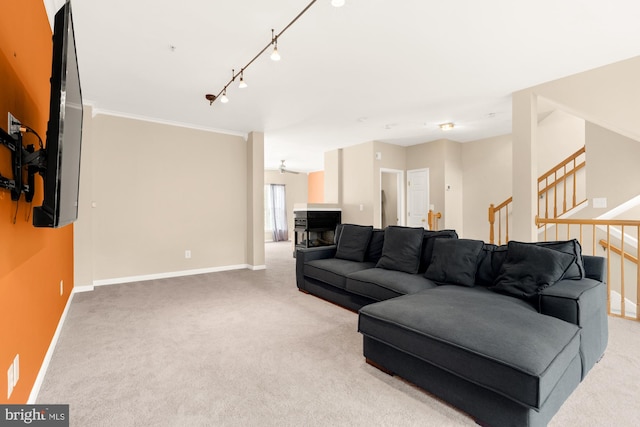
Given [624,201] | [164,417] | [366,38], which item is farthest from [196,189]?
[624,201]

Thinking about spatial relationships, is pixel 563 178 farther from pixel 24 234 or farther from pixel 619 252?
pixel 24 234

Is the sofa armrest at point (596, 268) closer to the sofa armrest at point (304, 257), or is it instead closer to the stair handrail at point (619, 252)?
the stair handrail at point (619, 252)

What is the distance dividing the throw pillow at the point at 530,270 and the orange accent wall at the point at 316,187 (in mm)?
8334

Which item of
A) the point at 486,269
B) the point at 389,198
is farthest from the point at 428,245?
the point at 389,198

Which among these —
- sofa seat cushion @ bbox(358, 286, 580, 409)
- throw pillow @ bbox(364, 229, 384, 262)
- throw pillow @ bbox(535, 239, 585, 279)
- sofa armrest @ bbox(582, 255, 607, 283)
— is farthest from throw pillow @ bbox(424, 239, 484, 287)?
throw pillow @ bbox(364, 229, 384, 262)

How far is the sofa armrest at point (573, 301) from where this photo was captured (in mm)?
1836

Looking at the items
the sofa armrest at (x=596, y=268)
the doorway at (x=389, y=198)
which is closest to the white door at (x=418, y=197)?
the doorway at (x=389, y=198)

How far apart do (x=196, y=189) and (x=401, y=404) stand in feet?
15.2

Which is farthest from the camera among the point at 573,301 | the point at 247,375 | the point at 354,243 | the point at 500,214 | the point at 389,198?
the point at 389,198

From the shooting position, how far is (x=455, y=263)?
272cm

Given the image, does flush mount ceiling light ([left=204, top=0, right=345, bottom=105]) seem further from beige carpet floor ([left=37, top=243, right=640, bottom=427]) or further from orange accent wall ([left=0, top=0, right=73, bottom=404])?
beige carpet floor ([left=37, top=243, right=640, bottom=427])

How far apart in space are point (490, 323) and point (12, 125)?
8.72 ft

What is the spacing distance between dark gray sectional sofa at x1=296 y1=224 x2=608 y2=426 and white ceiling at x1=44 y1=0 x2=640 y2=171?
1.80m

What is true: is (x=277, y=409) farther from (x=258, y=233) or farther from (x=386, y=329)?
(x=258, y=233)
